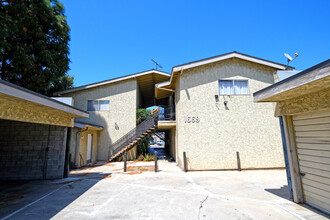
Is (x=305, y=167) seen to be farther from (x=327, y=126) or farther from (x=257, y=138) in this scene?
(x=257, y=138)

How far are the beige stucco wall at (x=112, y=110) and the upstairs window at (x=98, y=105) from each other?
268mm

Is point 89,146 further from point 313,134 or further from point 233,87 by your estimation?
point 313,134

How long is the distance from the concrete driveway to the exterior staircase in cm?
621

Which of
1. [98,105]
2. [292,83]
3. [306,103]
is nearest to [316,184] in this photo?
[306,103]

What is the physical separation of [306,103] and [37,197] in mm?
8104

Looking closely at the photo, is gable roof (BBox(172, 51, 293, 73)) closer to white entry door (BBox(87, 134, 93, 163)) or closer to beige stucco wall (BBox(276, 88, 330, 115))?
beige stucco wall (BBox(276, 88, 330, 115))

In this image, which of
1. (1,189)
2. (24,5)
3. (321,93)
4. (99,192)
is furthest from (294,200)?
(24,5)

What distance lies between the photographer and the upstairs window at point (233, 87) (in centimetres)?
996

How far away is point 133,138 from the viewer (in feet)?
44.7

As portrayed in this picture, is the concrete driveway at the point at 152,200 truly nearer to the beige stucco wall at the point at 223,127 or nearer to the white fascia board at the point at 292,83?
the beige stucco wall at the point at 223,127

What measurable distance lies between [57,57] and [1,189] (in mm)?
10612

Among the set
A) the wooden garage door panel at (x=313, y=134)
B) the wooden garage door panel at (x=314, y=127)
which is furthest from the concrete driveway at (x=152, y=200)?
the wooden garage door panel at (x=314, y=127)

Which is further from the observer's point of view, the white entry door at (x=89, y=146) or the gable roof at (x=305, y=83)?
the white entry door at (x=89, y=146)

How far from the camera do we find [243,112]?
9.67m
